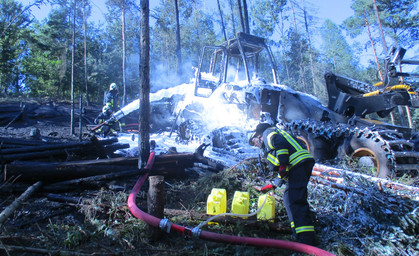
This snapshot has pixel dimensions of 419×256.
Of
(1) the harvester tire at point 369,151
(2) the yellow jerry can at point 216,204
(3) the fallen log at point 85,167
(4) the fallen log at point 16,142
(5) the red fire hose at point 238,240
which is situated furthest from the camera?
(4) the fallen log at point 16,142

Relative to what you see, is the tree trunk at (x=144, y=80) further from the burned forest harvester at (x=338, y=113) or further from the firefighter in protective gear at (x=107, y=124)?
the firefighter in protective gear at (x=107, y=124)

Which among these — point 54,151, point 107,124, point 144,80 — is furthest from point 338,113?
point 107,124

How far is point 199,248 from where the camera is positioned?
293cm

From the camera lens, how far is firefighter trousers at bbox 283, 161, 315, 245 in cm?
302

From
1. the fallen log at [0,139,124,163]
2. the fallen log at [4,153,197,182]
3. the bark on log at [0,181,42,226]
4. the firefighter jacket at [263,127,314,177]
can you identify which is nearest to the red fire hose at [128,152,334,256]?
the firefighter jacket at [263,127,314,177]

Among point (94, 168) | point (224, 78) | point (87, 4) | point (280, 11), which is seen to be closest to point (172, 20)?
point (280, 11)

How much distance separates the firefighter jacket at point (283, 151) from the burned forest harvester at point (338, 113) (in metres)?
3.10

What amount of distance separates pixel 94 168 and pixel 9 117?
1065cm

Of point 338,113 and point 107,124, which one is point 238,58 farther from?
point 107,124

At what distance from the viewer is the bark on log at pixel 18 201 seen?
2684 millimetres

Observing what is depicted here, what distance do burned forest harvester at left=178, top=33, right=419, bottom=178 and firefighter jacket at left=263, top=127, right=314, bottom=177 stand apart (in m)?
3.10

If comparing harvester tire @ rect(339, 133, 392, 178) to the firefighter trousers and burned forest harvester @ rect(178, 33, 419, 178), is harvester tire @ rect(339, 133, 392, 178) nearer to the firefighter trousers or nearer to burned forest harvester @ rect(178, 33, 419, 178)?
burned forest harvester @ rect(178, 33, 419, 178)

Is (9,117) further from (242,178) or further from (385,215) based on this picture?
(385,215)

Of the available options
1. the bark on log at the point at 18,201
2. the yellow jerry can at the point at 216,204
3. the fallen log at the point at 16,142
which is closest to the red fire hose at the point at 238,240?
the yellow jerry can at the point at 216,204
